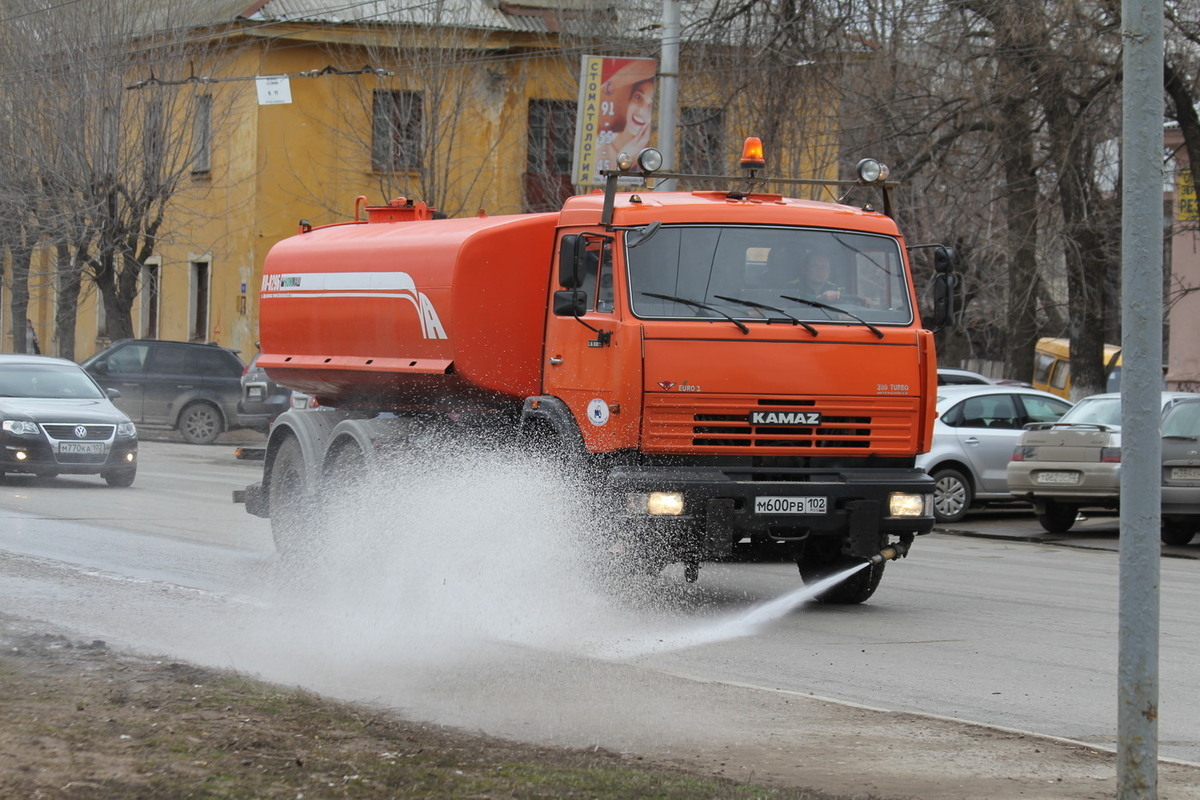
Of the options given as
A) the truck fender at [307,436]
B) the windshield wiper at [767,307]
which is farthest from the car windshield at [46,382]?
the windshield wiper at [767,307]

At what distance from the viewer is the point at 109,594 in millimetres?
10258

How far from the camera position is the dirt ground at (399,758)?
534cm

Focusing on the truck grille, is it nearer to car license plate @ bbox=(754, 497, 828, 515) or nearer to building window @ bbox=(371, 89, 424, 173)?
car license plate @ bbox=(754, 497, 828, 515)

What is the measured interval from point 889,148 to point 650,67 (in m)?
4.80

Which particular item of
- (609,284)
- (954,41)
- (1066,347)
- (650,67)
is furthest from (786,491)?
(1066,347)

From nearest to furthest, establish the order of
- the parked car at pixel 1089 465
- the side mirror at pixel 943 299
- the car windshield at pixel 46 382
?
the side mirror at pixel 943 299 → the parked car at pixel 1089 465 → the car windshield at pixel 46 382

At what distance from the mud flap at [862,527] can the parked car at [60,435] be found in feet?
38.2

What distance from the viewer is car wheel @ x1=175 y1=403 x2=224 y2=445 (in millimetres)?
29500

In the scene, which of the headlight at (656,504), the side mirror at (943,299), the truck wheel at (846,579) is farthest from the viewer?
the truck wheel at (846,579)

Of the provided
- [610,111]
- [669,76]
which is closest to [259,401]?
[610,111]

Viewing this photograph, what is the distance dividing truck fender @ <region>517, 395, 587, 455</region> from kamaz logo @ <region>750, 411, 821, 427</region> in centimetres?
110

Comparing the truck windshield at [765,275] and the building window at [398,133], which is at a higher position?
the building window at [398,133]

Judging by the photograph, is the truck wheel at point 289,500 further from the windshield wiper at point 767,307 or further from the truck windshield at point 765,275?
the windshield wiper at point 767,307

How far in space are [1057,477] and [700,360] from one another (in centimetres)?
877
